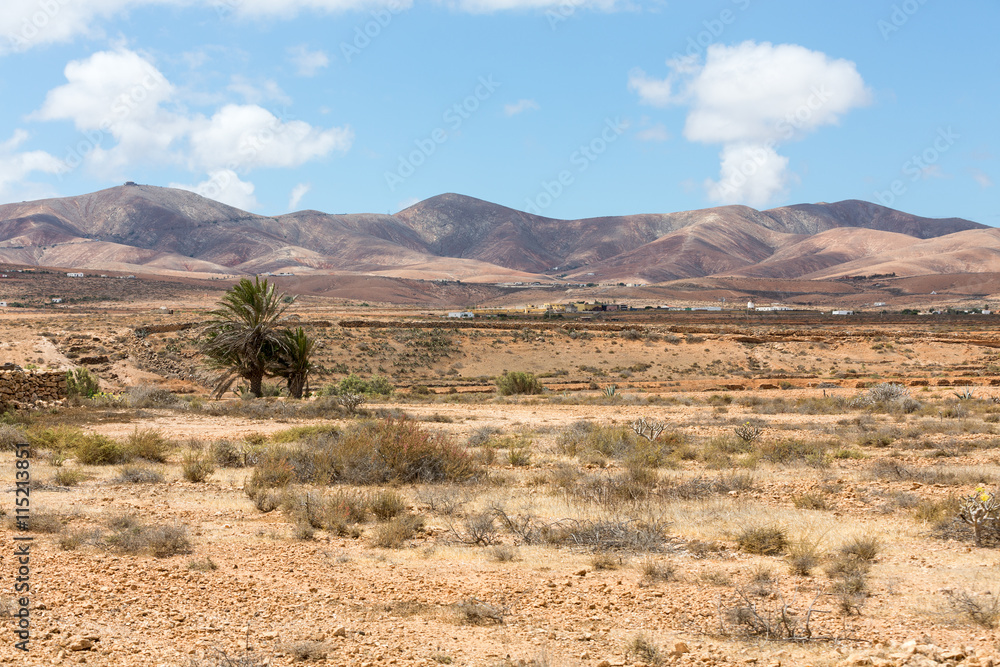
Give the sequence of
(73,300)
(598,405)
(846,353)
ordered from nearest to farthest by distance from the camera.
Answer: (598,405) < (846,353) < (73,300)

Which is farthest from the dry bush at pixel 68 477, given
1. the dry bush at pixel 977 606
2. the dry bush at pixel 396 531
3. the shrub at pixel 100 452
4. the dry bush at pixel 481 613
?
the dry bush at pixel 977 606

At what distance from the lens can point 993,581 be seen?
723 cm

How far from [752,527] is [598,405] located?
18324mm

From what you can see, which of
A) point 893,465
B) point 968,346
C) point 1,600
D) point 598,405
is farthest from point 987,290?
point 1,600

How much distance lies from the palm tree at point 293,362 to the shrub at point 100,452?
13.7 metres

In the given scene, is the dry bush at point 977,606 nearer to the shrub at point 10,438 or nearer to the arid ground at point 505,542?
the arid ground at point 505,542

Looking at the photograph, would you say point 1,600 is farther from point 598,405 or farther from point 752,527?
point 598,405

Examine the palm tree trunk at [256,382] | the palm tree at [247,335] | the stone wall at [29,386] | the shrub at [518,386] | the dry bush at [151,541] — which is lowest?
the shrub at [518,386]

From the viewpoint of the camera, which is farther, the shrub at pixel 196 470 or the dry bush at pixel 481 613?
the shrub at pixel 196 470

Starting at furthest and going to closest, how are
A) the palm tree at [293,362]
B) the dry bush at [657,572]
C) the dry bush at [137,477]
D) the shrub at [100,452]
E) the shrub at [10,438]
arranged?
the palm tree at [293,362] < the shrub at [10,438] < the shrub at [100,452] < the dry bush at [137,477] < the dry bush at [657,572]

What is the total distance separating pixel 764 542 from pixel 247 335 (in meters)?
21.9

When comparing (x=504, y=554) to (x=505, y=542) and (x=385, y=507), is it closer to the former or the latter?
(x=505, y=542)

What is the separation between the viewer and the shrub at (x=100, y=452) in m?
13.9

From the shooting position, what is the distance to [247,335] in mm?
26875
